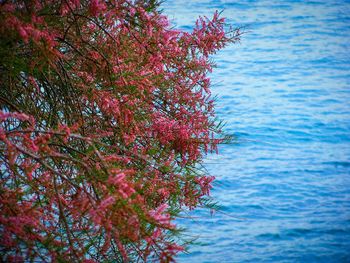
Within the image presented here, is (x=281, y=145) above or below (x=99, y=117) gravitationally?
above

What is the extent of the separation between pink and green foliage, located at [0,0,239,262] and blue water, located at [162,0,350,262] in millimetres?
408

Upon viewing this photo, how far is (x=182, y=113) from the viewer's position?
3906 millimetres

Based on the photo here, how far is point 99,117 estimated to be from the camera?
12.1 feet

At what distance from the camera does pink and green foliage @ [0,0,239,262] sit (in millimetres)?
2322

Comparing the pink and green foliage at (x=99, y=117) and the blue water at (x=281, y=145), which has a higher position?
the blue water at (x=281, y=145)

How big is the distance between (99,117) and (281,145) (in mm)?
12995

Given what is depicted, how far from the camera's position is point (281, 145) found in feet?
53.3

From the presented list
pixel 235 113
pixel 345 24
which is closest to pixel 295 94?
pixel 235 113

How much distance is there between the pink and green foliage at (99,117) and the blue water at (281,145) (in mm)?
408

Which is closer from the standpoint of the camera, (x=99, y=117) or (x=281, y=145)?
(x=99, y=117)

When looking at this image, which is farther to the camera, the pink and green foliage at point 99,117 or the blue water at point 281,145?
the blue water at point 281,145

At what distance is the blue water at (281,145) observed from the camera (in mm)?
11336

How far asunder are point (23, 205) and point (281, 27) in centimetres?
2752

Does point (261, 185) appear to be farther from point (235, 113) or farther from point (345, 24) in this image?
point (345, 24)
